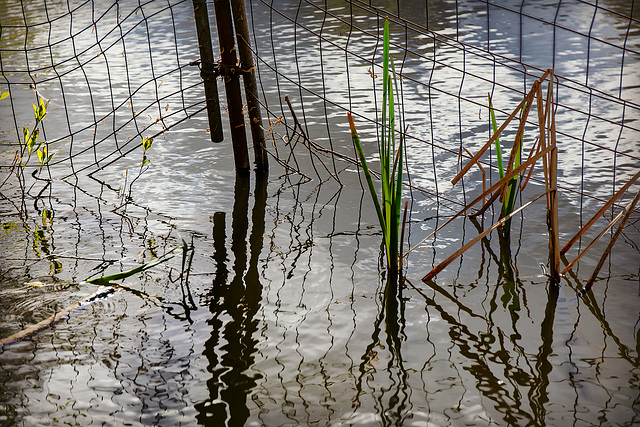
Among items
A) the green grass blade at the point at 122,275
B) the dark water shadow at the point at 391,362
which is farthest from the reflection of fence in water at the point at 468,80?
the green grass blade at the point at 122,275

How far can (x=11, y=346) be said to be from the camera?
1.96 metres

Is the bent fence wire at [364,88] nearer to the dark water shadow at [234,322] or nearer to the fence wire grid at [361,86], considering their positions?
the fence wire grid at [361,86]

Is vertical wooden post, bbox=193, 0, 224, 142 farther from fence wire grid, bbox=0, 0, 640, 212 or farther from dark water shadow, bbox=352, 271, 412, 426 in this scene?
dark water shadow, bbox=352, 271, 412, 426

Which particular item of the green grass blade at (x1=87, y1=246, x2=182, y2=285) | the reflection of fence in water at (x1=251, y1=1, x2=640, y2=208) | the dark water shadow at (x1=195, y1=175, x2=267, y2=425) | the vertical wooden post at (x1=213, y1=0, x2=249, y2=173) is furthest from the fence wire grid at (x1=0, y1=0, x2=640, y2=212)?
the green grass blade at (x1=87, y1=246, x2=182, y2=285)

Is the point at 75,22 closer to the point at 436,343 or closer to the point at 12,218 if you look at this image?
the point at 12,218

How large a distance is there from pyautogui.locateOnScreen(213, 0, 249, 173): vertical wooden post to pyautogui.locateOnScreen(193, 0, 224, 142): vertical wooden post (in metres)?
0.06

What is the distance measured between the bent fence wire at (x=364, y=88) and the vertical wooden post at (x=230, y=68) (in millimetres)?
181

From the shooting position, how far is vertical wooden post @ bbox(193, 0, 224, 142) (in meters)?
3.05

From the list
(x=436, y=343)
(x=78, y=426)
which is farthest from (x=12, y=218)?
(x=436, y=343)

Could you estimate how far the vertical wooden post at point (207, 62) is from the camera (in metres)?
3.05

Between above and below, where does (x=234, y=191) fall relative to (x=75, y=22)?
below

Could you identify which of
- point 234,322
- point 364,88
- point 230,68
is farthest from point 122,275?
point 364,88

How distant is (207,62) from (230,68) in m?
0.13

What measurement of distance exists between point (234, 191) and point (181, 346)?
1386mm
